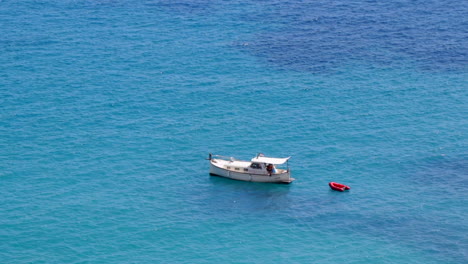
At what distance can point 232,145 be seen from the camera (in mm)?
149125

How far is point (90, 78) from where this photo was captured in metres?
178

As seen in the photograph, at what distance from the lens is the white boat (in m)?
136

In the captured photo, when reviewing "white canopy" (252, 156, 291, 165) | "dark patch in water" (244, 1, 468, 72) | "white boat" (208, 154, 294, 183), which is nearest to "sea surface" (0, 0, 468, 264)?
"dark patch in water" (244, 1, 468, 72)

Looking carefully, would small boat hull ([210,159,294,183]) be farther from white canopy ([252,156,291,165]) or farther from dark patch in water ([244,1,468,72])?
dark patch in water ([244,1,468,72])

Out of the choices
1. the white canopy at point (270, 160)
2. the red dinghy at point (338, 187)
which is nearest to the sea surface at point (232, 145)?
the red dinghy at point (338, 187)

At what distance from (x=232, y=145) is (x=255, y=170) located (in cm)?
1329

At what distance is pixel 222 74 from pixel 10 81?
45028 millimetres

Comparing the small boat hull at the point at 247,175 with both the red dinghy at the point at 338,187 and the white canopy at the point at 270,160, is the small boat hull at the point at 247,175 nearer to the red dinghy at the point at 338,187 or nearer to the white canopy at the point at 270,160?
the white canopy at the point at 270,160

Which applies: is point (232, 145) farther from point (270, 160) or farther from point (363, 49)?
point (363, 49)

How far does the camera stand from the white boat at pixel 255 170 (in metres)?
136

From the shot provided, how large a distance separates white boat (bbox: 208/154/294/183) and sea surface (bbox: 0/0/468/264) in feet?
4.47

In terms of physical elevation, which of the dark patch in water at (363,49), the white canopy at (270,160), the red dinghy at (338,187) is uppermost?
the dark patch in water at (363,49)

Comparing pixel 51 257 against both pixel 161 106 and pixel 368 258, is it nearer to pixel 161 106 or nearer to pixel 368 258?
pixel 368 258

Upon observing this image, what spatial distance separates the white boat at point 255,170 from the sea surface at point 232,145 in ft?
4.47
